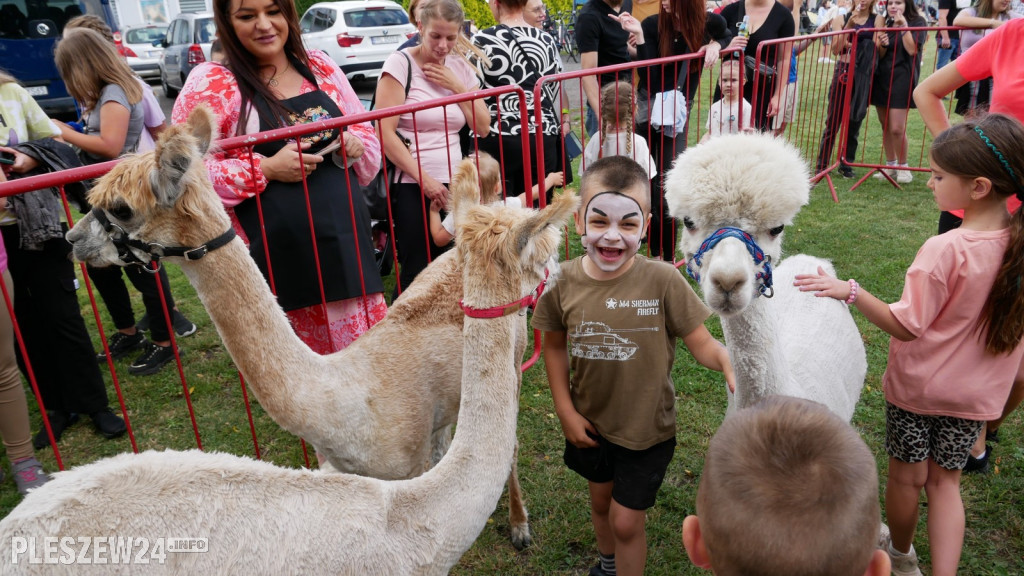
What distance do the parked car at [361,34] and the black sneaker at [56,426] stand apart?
1183 cm

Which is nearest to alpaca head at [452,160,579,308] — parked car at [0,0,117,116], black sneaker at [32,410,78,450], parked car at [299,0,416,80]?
black sneaker at [32,410,78,450]

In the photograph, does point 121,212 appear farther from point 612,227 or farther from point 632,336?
point 632,336

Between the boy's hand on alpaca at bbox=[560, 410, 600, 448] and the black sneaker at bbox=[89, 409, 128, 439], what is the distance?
9.48ft

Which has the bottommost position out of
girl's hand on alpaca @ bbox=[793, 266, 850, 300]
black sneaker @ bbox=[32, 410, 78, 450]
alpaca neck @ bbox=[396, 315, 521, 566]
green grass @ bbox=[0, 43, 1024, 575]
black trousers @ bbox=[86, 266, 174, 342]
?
green grass @ bbox=[0, 43, 1024, 575]

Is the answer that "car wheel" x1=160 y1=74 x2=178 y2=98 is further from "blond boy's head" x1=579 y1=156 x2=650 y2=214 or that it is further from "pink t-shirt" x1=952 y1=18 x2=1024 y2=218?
"pink t-shirt" x1=952 y1=18 x2=1024 y2=218

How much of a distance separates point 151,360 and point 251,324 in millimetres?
3008

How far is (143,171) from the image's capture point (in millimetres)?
1828

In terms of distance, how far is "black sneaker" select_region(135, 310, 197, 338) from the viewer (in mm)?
4859

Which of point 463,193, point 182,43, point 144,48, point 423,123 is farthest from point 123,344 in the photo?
point 144,48

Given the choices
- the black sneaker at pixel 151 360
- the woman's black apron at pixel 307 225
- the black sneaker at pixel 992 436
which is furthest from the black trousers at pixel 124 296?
the black sneaker at pixel 992 436

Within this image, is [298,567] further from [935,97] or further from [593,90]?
[593,90]

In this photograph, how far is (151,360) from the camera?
4.45m

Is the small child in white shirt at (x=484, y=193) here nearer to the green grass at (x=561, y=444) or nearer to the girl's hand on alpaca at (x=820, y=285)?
the green grass at (x=561, y=444)

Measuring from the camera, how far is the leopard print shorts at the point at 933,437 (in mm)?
2066
